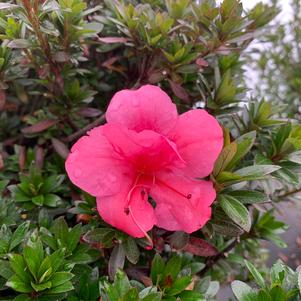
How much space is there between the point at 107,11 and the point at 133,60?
200 mm

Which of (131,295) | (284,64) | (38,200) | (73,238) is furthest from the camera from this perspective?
(284,64)

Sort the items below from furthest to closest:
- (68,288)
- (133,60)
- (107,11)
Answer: (133,60)
(107,11)
(68,288)

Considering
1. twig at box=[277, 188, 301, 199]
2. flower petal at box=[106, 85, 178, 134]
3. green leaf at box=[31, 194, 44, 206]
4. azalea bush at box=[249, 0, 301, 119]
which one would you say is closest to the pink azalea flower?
flower petal at box=[106, 85, 178, 134]

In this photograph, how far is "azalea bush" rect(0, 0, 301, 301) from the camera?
0.90 meters

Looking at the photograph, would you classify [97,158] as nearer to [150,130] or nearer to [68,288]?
[150,130]

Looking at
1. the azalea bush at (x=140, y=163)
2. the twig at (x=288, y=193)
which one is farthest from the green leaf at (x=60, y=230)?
the twig at (x=288, y=193)

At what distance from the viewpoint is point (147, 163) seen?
0.93 metres

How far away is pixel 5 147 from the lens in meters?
1.61

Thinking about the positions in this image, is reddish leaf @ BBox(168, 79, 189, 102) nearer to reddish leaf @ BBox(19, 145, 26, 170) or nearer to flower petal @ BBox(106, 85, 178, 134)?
flower petal @ BBox(106, 85, 178, 134)

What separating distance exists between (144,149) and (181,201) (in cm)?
14

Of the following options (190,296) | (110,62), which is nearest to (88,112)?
(110,62)

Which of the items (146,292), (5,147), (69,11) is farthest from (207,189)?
(5,147)

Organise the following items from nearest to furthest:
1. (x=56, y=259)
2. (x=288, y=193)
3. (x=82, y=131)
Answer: (x=56, y=259) < (x=82, y=131) < (x=288, y=193)

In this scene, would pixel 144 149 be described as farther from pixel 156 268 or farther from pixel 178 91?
pixel 178 91
